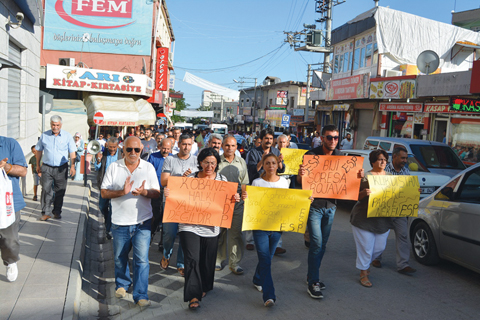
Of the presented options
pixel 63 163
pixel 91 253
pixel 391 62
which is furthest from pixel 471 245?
pixel 391 62

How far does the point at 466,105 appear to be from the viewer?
1620cm

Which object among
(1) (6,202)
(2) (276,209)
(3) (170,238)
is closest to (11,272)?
(1) (6,202)

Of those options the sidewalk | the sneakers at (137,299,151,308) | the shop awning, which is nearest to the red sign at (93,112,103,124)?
the shop awning

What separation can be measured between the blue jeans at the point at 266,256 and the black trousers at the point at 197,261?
50 centimetres

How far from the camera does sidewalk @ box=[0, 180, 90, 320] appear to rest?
4.41 m

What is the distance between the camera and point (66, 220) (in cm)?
835

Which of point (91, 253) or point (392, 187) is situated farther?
point (91, 253)

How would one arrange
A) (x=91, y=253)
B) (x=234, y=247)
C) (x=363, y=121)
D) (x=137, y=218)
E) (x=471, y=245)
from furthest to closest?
(x=363, y=121)
(x=91, y=253)
(x=234, y=247)
(x=471, y=245)
(x=137, y=218)

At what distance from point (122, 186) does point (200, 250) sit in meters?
1.10

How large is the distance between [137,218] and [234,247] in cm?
172

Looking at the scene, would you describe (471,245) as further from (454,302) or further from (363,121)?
(363,121)

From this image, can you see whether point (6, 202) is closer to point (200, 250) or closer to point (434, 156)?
point (200, 250)

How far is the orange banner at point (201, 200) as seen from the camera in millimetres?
4891

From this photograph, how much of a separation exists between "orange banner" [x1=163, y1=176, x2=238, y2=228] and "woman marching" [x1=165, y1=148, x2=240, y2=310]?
0.27ft
